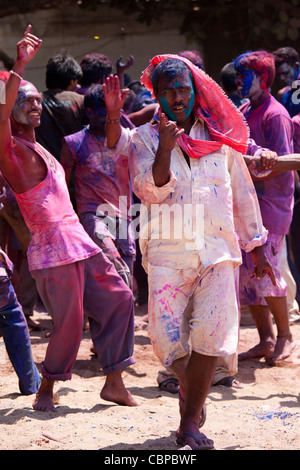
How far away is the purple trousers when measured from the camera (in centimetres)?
459

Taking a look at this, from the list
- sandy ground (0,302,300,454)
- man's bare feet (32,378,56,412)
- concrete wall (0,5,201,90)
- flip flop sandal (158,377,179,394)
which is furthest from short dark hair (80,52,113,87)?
man's bare feet (32,378,56,412)

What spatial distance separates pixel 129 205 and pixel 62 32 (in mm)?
4473

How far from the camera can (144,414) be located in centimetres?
455

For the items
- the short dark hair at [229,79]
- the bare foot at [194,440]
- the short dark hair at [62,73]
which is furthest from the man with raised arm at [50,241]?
the short dark hair at [229,79]

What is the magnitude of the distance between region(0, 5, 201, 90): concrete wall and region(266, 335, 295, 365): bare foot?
480 centimetres

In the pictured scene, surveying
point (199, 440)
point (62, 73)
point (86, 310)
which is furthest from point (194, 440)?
point (62, 73)

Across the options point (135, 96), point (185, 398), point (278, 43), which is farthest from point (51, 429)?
point (278, 43)

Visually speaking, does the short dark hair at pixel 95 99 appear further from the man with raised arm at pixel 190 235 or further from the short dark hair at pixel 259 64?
the man with raised arm at pixel 190 235

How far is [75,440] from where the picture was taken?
4012 mm

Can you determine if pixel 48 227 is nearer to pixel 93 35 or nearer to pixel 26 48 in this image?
pixel 26 48

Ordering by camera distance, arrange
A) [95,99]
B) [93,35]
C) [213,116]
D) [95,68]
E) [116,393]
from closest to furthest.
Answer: [213,116] → [116,393] → [95,99] → [95,68] → [93,35]

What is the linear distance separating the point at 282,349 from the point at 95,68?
3052mm
